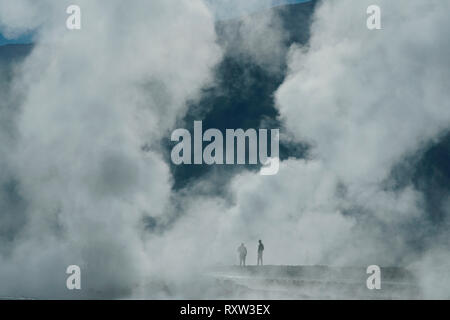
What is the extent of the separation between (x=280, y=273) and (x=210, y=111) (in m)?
98.9

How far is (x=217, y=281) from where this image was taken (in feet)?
98.4

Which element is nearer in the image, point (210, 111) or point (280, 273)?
point (280, 273)

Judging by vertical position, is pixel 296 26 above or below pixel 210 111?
above

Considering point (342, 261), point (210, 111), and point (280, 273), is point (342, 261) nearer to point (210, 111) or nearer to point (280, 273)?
point (280, 273)

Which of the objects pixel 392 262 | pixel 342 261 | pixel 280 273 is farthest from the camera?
pixel 392 262

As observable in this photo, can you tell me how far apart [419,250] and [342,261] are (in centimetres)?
3806

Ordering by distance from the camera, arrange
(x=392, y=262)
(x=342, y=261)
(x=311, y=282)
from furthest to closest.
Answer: (x=392, y=262), (x=342, y=261), (x=311, y=282)

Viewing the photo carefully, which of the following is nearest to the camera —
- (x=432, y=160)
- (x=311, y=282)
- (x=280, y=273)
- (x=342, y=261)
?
(x=311, y=282)
